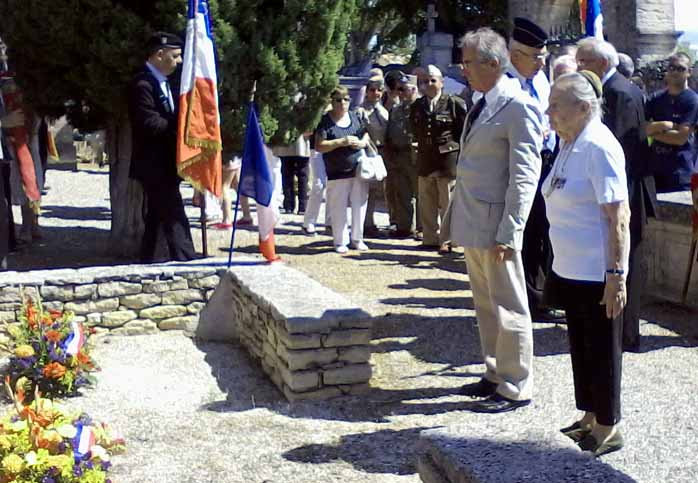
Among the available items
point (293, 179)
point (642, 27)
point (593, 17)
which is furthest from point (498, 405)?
point (642, 27)

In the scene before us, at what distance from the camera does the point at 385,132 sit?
35.5ft

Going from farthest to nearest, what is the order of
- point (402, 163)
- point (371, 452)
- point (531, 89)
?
point (402, 163) < point (531, 89) < point (371, 452)

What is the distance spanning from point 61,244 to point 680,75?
6.27 metres

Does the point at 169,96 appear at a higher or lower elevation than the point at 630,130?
higher

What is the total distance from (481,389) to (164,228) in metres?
3.28

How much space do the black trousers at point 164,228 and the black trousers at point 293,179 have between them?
5.07m

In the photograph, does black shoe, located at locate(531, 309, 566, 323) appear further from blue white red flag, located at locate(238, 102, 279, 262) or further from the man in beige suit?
blue white red flag, located at locate(238, 102, 279, 262)

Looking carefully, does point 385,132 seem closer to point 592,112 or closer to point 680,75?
point 680,75

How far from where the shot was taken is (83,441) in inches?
165

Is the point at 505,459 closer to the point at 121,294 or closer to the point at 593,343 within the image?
the point at 593,343

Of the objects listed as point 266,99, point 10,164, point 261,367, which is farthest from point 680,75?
point 10,164

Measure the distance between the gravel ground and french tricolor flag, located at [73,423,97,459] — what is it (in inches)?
11.8

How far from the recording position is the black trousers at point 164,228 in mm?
7664

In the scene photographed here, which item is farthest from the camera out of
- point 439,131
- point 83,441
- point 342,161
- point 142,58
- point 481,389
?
point 342,161
